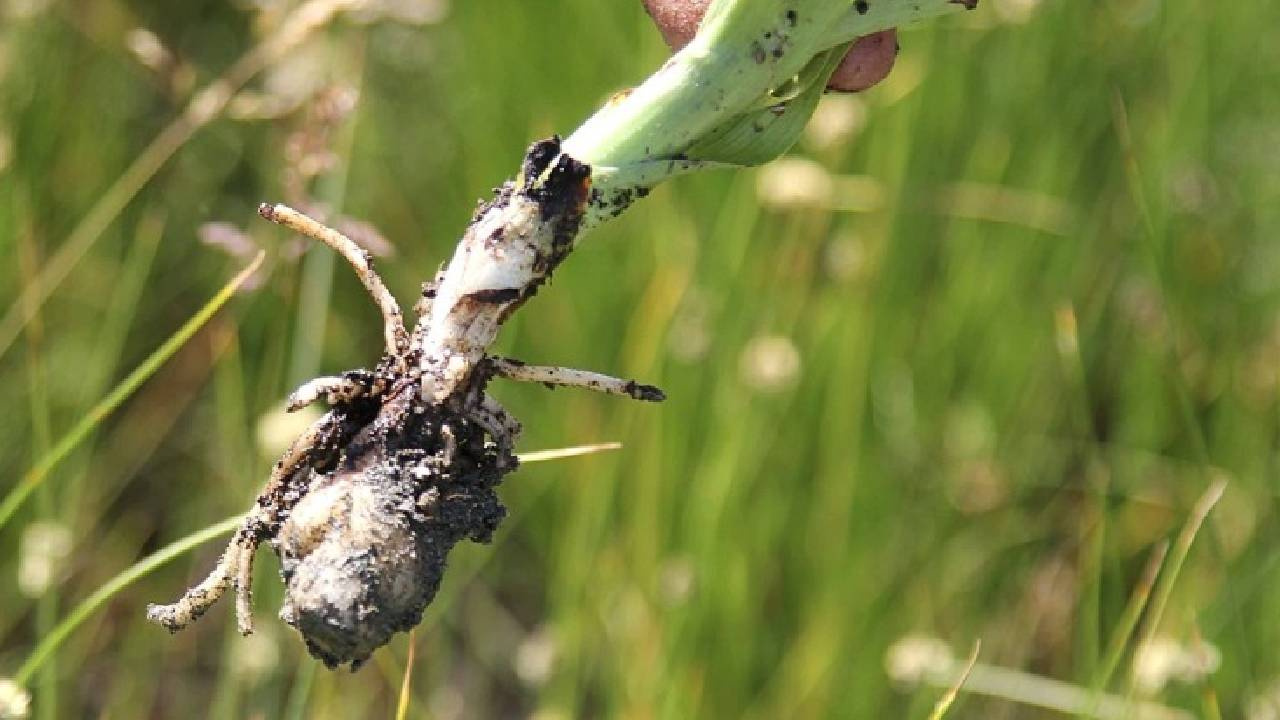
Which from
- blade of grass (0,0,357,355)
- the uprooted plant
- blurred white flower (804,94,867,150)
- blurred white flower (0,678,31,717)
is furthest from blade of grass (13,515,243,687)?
blurred white flower (804,94,867,150)

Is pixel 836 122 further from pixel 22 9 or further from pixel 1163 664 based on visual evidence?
pixel 22 9

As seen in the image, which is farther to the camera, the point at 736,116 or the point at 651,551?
the point at 651,551

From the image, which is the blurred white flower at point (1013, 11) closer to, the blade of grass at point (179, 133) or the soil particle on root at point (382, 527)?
the blade of grass at point (179, 133)

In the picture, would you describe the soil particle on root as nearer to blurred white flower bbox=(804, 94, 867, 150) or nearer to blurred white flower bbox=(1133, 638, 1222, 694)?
blurred white flower bbox=(1133, 638, 1222, 694)

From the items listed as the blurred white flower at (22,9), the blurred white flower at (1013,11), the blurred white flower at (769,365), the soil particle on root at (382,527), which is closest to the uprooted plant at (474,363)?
the soil particle on root at (382,527)

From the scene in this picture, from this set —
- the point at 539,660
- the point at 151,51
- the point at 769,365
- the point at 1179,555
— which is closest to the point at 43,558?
the point at 151,51

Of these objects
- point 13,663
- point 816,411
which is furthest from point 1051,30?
point 13,663

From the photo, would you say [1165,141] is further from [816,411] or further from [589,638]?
[589,638]
